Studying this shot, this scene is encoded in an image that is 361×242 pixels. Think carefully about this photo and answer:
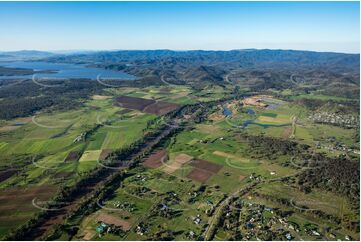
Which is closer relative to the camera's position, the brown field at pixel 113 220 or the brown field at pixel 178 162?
the brown field at pixel 113 220

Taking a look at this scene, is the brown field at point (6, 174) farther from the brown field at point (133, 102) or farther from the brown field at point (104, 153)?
the brown field at point (133, 102)

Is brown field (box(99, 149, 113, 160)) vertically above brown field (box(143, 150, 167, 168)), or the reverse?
brown field (box(99, 149, 113, 160))


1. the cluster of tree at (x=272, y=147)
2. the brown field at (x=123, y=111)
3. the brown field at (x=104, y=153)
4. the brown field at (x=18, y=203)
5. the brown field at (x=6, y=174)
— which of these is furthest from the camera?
the brown field at (x=123, y=111)

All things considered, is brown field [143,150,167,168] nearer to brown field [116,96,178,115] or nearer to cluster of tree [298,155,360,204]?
cluster of tree [298,155,360,204]

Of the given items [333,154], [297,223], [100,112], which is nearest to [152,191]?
[297,223]

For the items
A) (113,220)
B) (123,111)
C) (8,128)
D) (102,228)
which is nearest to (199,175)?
(113,220)

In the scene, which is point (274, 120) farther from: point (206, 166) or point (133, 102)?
point (133, 102)

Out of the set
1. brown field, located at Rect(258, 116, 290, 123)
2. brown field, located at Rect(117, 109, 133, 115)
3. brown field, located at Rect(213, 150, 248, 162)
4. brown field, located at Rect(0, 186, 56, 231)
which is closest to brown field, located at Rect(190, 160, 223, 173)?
brown field, located at Rect(213, 150, 248, 162)

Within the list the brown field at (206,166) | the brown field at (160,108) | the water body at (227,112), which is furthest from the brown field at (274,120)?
the brown field at (206,166)
